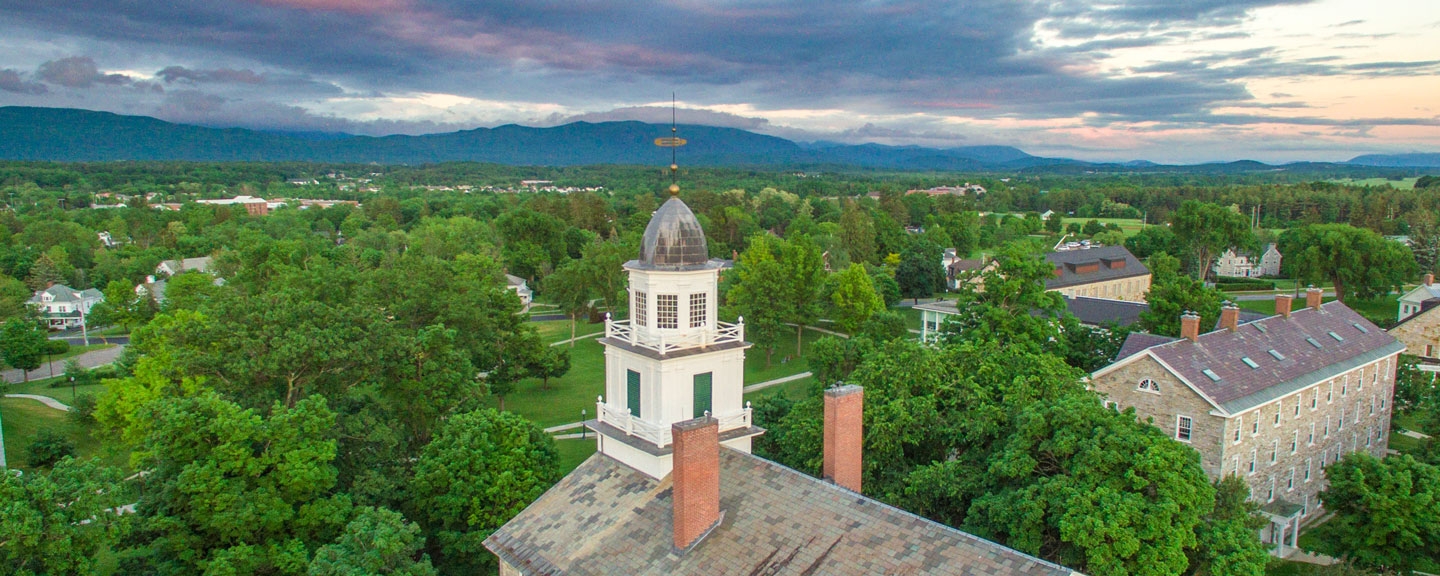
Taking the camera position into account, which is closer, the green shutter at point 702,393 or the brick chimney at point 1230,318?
the green shutter at point 702,393

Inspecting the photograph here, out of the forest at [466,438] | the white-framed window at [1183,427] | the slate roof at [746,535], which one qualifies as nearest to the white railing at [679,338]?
the slate roof at [746,535]

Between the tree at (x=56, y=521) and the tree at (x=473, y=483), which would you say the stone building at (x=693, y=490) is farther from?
the tree at (x=56, y=521)

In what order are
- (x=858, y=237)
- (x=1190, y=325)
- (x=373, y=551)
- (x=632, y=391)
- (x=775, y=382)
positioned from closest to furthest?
(x=373, y=551)
(x=632, y=391)
(x=1190, y=325)
(x=775, y=382)
(x=858, y=237)

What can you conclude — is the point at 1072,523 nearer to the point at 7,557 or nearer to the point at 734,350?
the point at 734,350

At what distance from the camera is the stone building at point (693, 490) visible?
55.4 feet

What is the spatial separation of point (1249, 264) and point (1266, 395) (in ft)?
304

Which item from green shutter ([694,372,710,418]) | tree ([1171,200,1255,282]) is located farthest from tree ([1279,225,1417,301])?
green shutter ([694,372,710,418])

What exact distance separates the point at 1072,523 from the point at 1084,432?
3.24 metres

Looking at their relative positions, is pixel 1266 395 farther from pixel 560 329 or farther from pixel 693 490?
pixel 560 329

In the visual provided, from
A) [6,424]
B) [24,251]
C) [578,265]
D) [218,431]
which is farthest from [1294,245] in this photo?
[24,251]

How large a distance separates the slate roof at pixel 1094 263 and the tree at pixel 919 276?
1225 cm

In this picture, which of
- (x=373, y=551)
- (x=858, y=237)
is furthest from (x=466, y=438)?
(x=858, y=237)

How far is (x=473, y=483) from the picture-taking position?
1064 inches

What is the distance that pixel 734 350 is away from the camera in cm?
2167
